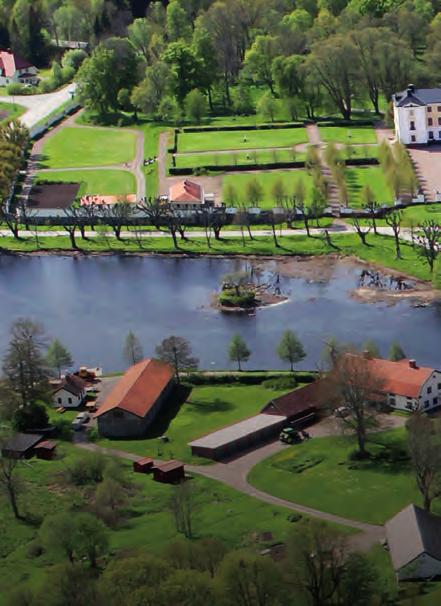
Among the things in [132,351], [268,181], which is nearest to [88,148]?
[268,181]

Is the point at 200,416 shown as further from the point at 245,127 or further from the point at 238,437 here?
the point at 245,127

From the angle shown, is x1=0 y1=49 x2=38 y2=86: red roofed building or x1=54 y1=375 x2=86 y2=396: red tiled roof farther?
x1=0 y1=49 x2=38 y2=86: red roofed building

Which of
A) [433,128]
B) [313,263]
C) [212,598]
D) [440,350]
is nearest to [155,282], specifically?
[313,263]

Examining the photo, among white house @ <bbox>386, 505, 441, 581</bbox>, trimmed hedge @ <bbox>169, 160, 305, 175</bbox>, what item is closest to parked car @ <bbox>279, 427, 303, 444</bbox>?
white house @ <bbox>386, 505, 441, 581</bbox>

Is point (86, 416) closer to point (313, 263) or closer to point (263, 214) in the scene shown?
point (313, 263)

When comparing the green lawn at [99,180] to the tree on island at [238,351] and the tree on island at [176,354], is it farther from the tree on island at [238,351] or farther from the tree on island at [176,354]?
the tree on island at [176,354]

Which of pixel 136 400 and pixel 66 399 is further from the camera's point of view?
pixel 66 399

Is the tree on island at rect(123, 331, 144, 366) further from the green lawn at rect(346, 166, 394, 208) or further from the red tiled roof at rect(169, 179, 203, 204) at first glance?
the green lawn at rect(346, 166, 394, 208)
